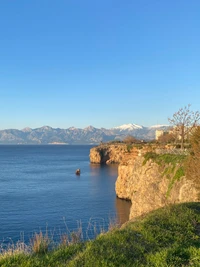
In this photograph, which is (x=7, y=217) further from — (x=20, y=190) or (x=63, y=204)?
(x=20, y=190)

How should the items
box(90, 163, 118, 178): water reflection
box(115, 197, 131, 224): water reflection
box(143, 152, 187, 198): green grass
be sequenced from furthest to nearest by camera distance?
box(90, 163, 118, 178): water reflection → box(115, 197, 131, 224): water reflection → box(143, 152, 187, 198): green grass

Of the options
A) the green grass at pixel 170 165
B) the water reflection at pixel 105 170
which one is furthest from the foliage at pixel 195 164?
the water reflection at pixel 105 170

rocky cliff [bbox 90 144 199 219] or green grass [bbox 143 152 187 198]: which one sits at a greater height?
green grass [bbox 143 152 187 198]

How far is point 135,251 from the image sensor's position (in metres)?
8.45

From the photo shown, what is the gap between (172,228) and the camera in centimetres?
1101

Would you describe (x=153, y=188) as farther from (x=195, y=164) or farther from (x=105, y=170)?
(x=105, y=170)

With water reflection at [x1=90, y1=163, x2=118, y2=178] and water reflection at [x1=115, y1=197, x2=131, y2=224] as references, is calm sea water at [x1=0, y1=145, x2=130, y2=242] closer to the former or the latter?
water reflection at [x1=115, y1=197, x2=131, y2=224]

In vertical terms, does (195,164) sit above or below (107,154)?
above

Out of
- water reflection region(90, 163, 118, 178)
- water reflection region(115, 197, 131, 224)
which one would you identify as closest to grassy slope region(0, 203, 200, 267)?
water reflection region(115, 197, 131, 224)

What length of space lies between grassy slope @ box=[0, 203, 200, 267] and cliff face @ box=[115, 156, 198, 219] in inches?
347

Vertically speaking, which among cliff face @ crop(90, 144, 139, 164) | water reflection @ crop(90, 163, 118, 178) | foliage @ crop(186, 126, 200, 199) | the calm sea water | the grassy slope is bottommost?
water reflection @ crop(90, 163, 118, 178)

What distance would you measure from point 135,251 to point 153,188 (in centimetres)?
2588

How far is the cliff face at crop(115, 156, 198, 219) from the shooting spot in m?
25.7

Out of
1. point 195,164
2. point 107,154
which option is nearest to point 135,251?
point 195,164
